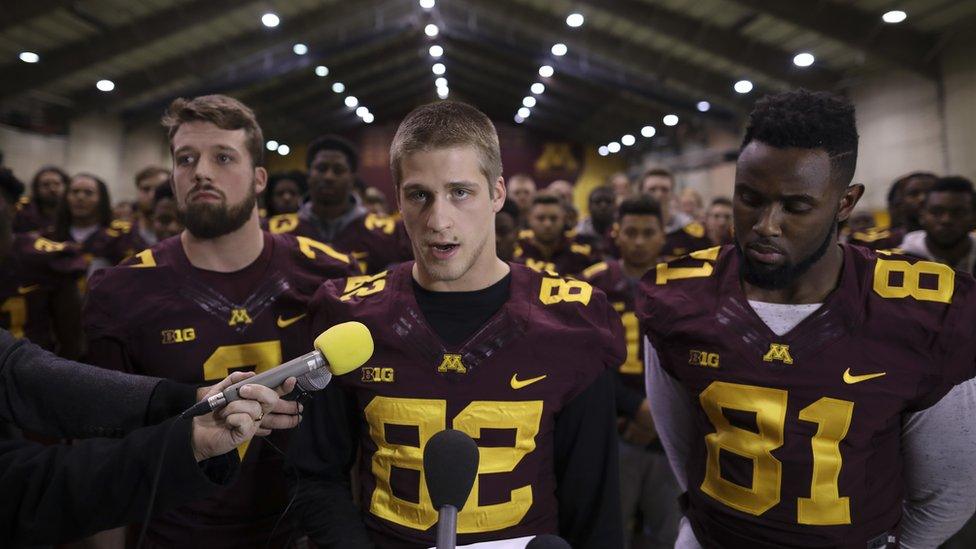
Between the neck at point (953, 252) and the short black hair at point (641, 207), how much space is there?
2006mm

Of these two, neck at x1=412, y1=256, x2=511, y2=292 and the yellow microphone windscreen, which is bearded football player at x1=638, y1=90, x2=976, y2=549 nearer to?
neck at x1=412, y1=256, x2=511, y2=292

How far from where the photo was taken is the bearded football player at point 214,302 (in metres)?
2.44

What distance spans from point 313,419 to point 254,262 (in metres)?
0.96

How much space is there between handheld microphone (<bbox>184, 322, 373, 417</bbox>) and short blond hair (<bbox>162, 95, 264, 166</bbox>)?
5.43 feet

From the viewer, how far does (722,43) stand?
42.4 feet

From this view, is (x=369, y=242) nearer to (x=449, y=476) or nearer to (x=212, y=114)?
(x=212, y=114)

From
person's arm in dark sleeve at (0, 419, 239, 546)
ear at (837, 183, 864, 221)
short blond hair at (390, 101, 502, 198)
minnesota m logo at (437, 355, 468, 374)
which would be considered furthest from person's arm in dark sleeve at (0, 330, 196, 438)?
ear at (837, 183, 864, 221)

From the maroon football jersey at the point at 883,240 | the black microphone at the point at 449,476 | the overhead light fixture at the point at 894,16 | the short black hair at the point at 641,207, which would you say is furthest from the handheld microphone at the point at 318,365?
the overhead light fixture at the point at 894,16

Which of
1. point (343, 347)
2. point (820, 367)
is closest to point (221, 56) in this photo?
point (343, 347)

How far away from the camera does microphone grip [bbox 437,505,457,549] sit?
39.4 inches

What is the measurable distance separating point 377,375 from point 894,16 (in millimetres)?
11612

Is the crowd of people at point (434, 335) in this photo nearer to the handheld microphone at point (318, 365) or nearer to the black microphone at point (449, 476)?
the handheld microphone at point (318, 365)

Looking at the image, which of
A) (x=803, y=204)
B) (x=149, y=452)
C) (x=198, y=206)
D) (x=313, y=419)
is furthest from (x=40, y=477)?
(x=803, y=204)

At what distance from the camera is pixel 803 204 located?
195 cm
